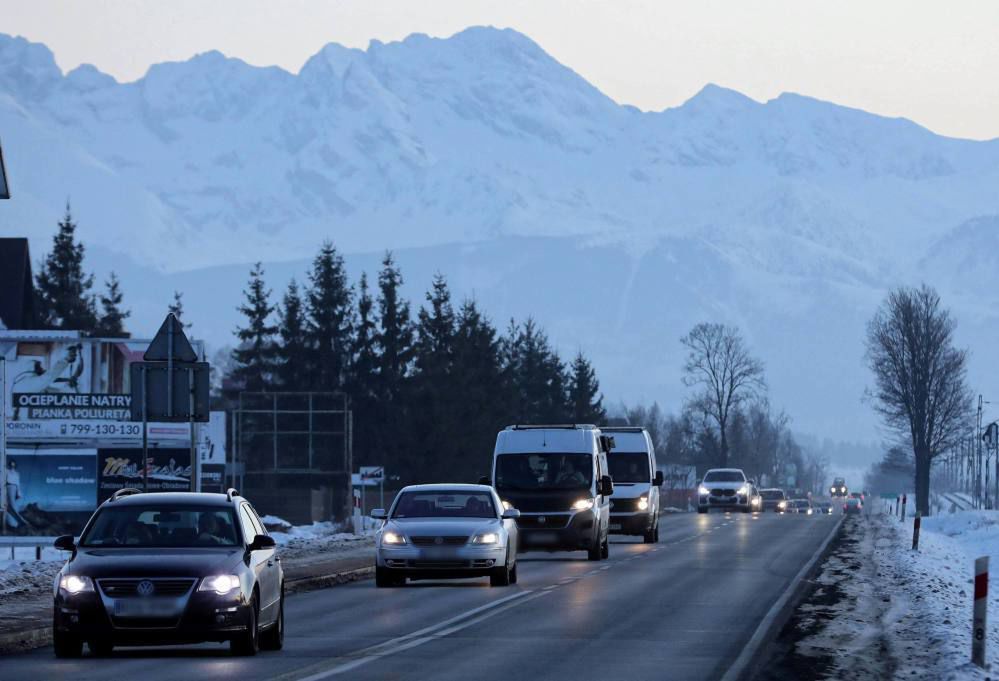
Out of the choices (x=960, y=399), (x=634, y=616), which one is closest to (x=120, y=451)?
(x=634, y=616)

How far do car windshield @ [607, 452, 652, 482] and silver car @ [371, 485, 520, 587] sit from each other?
1588cm

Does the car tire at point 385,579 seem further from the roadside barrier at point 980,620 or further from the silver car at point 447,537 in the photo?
the roadside barrier at point 980,620

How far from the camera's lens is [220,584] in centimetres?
1688

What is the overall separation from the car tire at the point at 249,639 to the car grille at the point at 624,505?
27436 mm

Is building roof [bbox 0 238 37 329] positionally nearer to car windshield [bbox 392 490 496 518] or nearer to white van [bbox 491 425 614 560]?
white van [bbox 491 425 614 560]

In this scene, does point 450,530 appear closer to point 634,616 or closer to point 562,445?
point 634,616

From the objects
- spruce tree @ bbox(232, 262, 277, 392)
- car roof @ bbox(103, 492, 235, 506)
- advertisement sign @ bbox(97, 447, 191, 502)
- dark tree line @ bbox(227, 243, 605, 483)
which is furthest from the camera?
spruce tree @ bbox(232, 262, 277, 392)

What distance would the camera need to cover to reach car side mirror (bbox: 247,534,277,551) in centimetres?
1773

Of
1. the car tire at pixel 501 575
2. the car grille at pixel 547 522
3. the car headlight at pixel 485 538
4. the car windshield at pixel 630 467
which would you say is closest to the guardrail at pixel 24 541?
the car windshield at pixel 630 467

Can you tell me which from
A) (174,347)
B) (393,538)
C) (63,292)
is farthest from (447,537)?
(63,292)

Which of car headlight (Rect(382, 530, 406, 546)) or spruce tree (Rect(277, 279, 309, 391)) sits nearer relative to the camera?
car headlight (Rect(382, 530, 406, 546))

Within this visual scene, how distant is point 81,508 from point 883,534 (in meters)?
24.5

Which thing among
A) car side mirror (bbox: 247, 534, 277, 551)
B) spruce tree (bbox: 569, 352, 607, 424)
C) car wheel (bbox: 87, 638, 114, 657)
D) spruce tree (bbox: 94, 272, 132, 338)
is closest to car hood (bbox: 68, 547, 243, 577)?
car side mirror (bbox: 247, 534, 277, 551)

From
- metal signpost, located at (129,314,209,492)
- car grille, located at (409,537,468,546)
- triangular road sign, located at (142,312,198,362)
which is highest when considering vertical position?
triangular road sign, located at (142,312,198,362)
